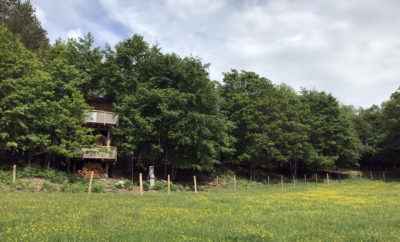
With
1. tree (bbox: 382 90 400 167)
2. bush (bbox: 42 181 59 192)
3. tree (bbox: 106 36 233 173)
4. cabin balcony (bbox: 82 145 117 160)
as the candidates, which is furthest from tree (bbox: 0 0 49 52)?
tree (bbox: 382 90 400 167)

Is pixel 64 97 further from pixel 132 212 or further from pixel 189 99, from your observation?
pixel 132 212

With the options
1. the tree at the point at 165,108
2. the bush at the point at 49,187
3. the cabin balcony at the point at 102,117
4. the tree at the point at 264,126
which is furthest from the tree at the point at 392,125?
the bush at the point at 49,187

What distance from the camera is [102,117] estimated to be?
133 ft

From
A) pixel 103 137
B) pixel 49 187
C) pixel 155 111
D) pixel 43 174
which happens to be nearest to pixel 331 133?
pixel 155 111

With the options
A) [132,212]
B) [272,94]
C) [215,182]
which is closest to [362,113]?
[272,94]

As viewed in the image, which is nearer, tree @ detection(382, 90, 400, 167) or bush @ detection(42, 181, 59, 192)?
bush @ detection(42, 181, 59, 192)

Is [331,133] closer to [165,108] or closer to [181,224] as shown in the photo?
[165,108]

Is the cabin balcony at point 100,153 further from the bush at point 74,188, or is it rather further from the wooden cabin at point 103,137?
the bush at point 74,188

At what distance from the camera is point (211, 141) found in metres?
40.7

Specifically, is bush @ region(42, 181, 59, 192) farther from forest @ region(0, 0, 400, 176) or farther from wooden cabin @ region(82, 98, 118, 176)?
wooden cabin @ region(82, 98, 118, 176)

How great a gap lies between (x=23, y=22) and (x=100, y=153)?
21403mm

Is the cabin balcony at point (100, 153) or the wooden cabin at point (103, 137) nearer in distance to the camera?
the cabin balcony at point (100, 153)

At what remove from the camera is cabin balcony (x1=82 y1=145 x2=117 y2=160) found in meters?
38.0

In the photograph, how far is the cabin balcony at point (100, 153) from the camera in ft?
125
